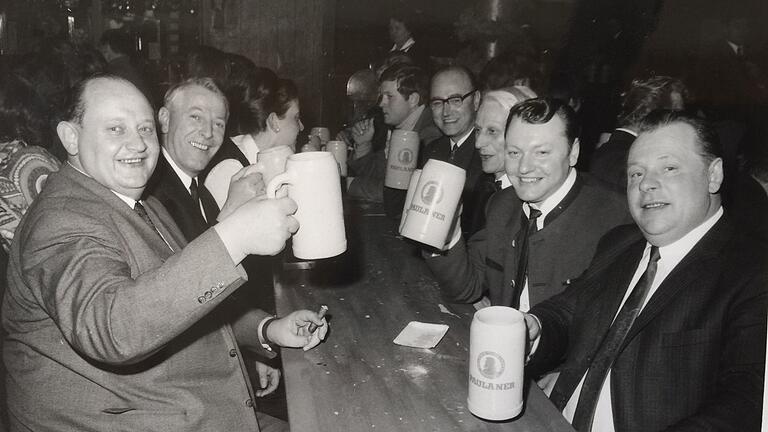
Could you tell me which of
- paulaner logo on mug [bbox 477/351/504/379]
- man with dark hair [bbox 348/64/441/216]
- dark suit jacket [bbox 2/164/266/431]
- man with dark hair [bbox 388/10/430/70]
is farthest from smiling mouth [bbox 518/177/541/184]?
man with dark hair [bbox 388/10/430/70]

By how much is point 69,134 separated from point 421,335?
114 cm

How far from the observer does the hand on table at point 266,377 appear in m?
2.52

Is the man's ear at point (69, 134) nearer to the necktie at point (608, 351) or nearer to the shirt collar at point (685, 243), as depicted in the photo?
the necktie at point (608, 351)

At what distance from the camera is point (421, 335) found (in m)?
1.75

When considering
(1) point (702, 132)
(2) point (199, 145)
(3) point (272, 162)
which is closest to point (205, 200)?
(2) point (199, 145)

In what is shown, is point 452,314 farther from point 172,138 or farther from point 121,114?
point 172,138

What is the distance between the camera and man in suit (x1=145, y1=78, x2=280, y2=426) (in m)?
2.30

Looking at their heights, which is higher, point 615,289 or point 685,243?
point 685,243

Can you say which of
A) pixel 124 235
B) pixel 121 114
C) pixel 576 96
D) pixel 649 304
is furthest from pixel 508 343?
pixel 576 96

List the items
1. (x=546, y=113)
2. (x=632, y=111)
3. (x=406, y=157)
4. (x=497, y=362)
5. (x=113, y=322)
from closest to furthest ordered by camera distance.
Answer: (x=113, y=322) < (x=497, y=362) < (x=546, y=113) < (x=406, y=157) < (x=632, y=111)

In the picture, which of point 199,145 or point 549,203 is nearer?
point 549,203

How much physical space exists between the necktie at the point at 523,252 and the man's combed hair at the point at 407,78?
2438 millimetres

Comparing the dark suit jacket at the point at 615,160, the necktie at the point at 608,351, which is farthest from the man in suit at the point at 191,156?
the dark suit jacket at the point at 615,160

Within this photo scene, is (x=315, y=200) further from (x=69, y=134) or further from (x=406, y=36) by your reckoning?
(x=406, y=36)
